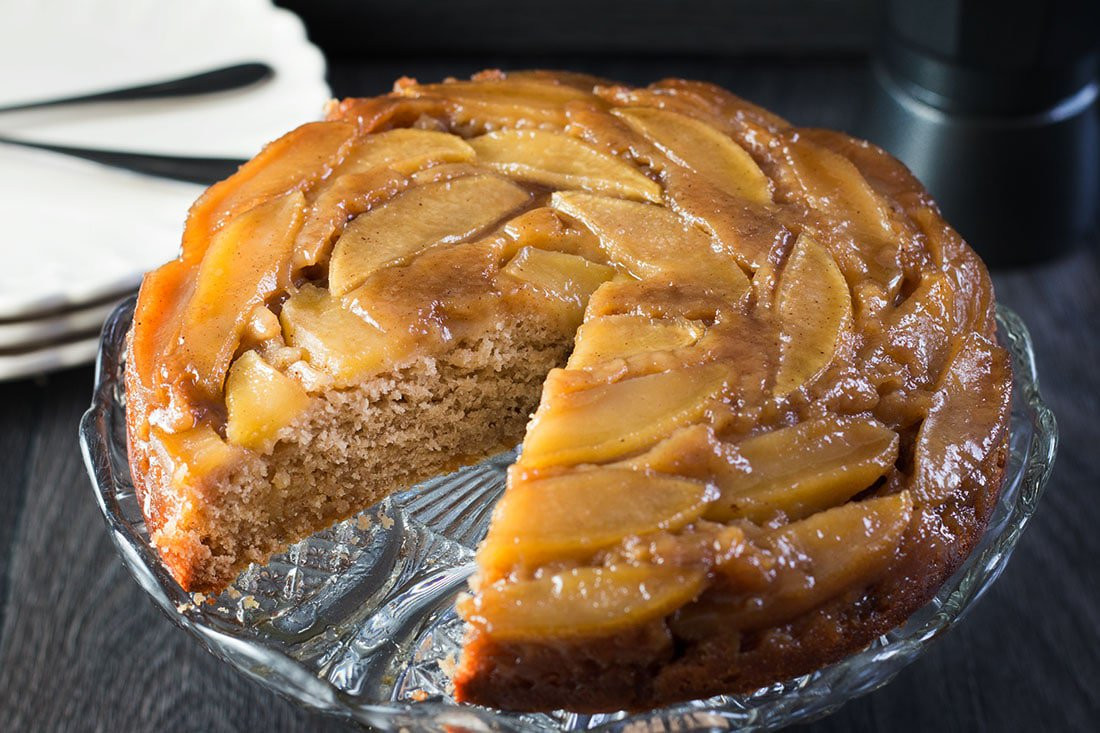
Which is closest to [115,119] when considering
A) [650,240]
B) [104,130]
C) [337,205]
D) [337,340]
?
[104,130]

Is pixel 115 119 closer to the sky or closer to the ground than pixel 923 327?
closer to the ground

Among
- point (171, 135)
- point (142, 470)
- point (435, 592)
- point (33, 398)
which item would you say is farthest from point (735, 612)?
point (171, 135)

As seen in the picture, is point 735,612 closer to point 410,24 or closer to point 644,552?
point 644,552

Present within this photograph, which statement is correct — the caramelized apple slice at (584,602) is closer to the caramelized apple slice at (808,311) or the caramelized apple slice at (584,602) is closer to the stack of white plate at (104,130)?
the caramelized apple slice at (808,311)

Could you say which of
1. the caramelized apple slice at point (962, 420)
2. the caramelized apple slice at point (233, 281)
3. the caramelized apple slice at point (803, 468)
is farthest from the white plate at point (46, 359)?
the caramelized apple slice at point (962, 420)

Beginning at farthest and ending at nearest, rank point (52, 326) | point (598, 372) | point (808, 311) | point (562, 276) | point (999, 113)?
point (999, 113) → point (52, 326) → point (562, 276) → point (808, 311) → point (598, 372)

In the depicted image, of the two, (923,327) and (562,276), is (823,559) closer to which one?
(923,327)
